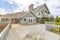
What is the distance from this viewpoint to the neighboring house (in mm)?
11523

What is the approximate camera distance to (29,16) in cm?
1195

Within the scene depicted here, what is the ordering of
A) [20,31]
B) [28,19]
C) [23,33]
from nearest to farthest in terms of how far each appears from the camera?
[23,33] → [20,31] → [28,19]

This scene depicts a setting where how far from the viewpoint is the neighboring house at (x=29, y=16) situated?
37.8 feet

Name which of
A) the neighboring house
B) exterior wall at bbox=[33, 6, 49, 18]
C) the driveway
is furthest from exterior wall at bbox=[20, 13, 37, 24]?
the driveway

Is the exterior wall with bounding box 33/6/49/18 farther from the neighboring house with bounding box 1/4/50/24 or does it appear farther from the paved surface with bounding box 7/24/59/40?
the paved surface with bounding box 7/24/59/40

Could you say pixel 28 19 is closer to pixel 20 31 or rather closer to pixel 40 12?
pixel 40 12

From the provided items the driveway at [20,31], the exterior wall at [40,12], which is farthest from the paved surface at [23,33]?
the exterior wall at [40,12]

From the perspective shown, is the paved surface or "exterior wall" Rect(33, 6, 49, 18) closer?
the paved surface

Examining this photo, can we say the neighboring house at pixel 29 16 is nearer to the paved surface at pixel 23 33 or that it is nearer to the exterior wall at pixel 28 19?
the exterior wall at pixel 28 19

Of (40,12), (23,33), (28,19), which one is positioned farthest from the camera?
(40,12)

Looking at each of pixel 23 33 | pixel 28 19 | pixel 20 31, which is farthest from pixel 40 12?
pixel 23 33

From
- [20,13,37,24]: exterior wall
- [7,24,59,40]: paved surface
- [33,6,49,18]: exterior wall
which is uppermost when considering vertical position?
[33,6,49,18]: exterior wall

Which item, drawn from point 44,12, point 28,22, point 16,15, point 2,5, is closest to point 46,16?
point 44,12

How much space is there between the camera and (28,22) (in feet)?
38.5
